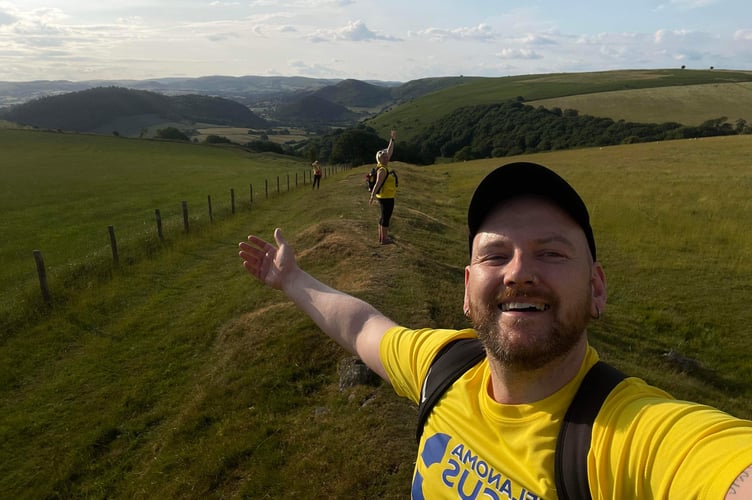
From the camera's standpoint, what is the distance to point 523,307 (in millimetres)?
1984

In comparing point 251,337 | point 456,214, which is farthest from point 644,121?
point 251,337

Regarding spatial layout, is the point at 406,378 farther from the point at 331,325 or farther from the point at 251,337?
the point at 251,337

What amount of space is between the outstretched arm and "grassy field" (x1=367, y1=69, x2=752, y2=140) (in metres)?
93.1

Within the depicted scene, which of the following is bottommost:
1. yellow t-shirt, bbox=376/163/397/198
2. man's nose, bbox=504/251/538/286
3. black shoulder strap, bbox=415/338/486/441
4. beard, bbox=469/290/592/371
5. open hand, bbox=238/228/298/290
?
yellow t-shirt, bbox=376/163/397/198

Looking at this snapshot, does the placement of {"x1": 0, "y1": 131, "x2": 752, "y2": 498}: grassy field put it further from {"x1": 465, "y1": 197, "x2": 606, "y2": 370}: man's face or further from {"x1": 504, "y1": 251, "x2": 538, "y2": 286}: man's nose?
{"x1": 504, "y1": 251, "x2": 538, "y2": 286}: man's nose

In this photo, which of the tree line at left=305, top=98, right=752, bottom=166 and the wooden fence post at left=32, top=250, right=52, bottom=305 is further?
the tree line at left=305, top=98, right=752, bottom=166

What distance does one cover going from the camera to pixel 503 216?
2.27 m

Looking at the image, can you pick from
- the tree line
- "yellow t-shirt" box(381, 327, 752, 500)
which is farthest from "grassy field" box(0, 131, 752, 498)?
the tree line

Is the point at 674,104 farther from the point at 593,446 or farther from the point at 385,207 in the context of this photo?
the point at 593,446

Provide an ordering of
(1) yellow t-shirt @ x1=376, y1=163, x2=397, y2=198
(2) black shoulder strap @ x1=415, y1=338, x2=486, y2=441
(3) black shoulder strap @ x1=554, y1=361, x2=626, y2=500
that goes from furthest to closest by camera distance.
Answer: (1) yellow t-shirt @ x1=376, y1=163, x2=397, y2=198 → (2) black shoulder strap @ x1=415, y1=338, x2=486, y2=441 → (3) black shoulder strap @ x1=554, y1=361, x2=626, y2=500

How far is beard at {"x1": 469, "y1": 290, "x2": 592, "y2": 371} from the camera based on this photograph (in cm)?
191

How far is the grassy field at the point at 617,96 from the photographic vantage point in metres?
86.8

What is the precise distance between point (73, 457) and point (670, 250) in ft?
57.5

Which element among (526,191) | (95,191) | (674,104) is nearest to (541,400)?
(526,191)
